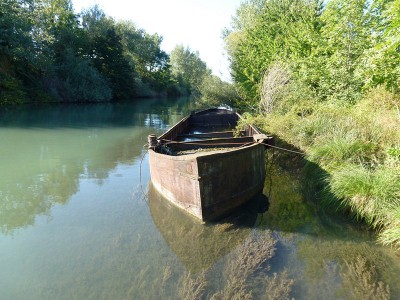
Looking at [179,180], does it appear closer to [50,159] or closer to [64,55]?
[50,159]

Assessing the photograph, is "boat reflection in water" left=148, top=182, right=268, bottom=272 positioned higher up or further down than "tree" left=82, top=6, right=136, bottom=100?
further down

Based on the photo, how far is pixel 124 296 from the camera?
3.59m

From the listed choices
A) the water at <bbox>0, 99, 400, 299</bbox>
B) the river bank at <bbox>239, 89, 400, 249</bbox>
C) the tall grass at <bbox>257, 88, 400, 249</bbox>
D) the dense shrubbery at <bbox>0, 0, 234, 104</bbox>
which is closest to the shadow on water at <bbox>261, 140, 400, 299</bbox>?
the water at <bbox>0, 99, 400, 299</bbox>

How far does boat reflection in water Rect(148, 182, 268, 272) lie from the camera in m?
4.43

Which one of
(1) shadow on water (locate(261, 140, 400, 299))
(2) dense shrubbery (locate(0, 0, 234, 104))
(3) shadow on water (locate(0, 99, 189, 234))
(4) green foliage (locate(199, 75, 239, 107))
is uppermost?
(2) dense shrubbery (locate(0, 0, 234, 104))

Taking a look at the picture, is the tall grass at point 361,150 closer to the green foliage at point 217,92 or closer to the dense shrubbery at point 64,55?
the green foliage at point 217,92

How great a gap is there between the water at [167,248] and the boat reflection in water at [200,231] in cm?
2

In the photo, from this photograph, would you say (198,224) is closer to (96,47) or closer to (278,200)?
(278,200)

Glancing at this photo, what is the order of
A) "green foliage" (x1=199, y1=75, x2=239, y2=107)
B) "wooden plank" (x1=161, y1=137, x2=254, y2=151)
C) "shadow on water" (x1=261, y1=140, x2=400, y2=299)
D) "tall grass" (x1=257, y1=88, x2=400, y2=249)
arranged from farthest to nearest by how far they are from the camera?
"green foliage" (x1=199, y1=75, x2=239, y2=107) → "wooden plank" (x1=161, y1=137, x2=254, y2=151) → "tall grass" (x1=257, y1=88, x2=400, y2=249) → "shadow on water" (x1=261, y1=140, x2=400, y2=299)

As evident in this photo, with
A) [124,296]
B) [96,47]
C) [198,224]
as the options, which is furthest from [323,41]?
[96,47]

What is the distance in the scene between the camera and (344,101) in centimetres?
1013

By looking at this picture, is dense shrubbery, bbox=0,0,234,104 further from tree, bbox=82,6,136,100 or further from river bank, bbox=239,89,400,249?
river bank, bbox=239,89,400,249

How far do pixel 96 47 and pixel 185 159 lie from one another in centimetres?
4080

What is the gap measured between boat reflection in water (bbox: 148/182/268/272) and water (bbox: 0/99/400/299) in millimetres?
16
